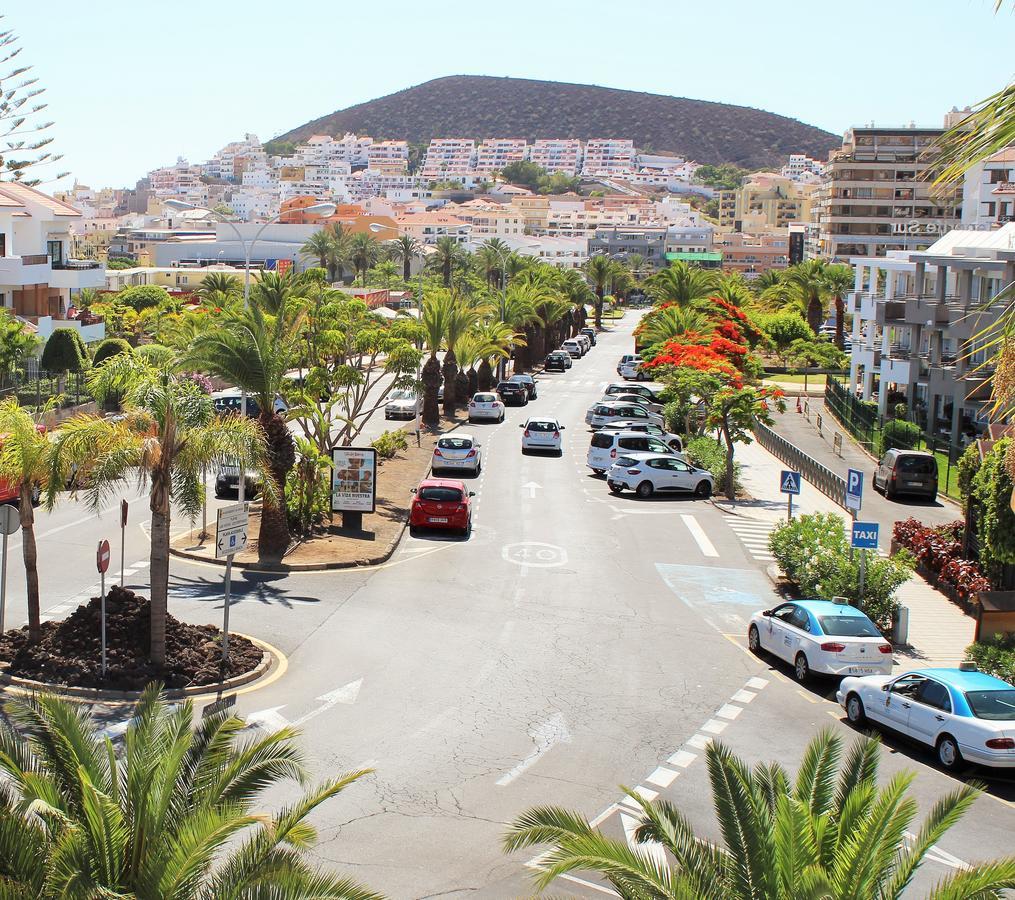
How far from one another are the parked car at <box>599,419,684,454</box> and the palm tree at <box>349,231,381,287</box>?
94.4 m

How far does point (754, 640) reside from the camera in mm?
22000

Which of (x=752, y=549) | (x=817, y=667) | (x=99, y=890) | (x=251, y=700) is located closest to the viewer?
(x=99, y=890)

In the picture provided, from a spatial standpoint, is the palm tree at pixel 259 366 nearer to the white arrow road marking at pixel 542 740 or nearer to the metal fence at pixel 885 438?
the white arrow road marking at pixel 542 740

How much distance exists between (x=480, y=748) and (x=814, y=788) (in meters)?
6.50

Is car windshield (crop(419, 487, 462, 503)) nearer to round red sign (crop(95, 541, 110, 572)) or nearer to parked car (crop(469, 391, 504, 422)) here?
round red sign (crop(95, 541, 110, 572))

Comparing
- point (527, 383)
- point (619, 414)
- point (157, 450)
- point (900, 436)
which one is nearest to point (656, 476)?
point (900, 436)

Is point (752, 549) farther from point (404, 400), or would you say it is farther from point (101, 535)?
point (404, 400)

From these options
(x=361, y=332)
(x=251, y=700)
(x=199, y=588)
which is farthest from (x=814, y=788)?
(x=361, y=332)

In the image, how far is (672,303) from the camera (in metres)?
79.6

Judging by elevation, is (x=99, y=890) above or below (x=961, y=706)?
above

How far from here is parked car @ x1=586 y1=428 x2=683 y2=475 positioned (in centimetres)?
4206

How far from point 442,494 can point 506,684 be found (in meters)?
11.8

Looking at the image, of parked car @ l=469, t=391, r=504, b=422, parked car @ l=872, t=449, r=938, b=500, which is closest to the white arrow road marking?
parked car @ l=872, t=449, r=938, b=500

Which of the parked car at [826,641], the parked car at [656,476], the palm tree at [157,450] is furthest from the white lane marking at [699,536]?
the palm tree at [157,450]
